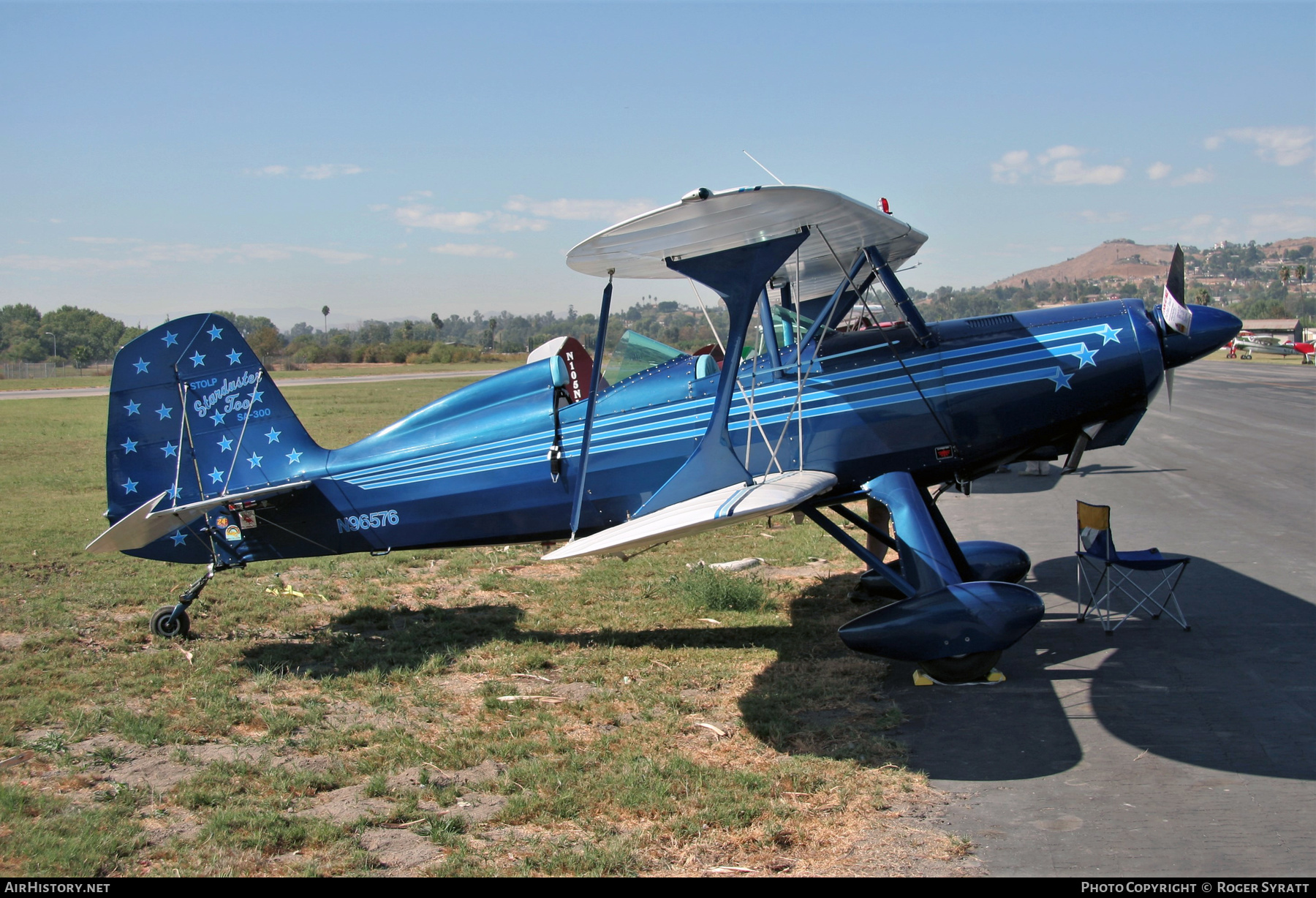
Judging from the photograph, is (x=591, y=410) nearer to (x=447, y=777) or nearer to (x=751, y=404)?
(x=751, y=404)

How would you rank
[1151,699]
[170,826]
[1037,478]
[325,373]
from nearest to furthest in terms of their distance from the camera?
[170,826]
[1151,699]
[1037,478]
[325,373]

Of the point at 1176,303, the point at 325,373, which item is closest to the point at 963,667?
the point at 1176,303

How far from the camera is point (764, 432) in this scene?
6461mm

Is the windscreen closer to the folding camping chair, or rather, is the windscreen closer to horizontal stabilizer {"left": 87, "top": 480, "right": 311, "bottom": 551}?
horizontal stabilizer {"left": 87, "top": 480, "right": 311, "bottom": 551}

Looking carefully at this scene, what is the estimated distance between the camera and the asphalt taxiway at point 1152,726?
150 inches

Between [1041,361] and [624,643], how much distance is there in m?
3.87

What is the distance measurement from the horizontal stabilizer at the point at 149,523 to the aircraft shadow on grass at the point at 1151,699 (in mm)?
5279

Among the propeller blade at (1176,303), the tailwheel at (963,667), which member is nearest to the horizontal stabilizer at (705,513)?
the tailwheel at (963,667)

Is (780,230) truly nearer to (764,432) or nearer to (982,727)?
(764,432)

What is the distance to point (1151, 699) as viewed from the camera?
17.9 feet

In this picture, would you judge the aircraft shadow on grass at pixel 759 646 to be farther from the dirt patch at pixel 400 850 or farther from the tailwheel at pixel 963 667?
the dirt patch at pixel 400 850

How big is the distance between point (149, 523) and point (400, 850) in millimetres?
3984

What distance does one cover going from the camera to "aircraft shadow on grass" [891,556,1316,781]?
15.4 feet

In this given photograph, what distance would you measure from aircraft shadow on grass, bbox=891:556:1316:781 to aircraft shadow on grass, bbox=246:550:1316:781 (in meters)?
0.01
